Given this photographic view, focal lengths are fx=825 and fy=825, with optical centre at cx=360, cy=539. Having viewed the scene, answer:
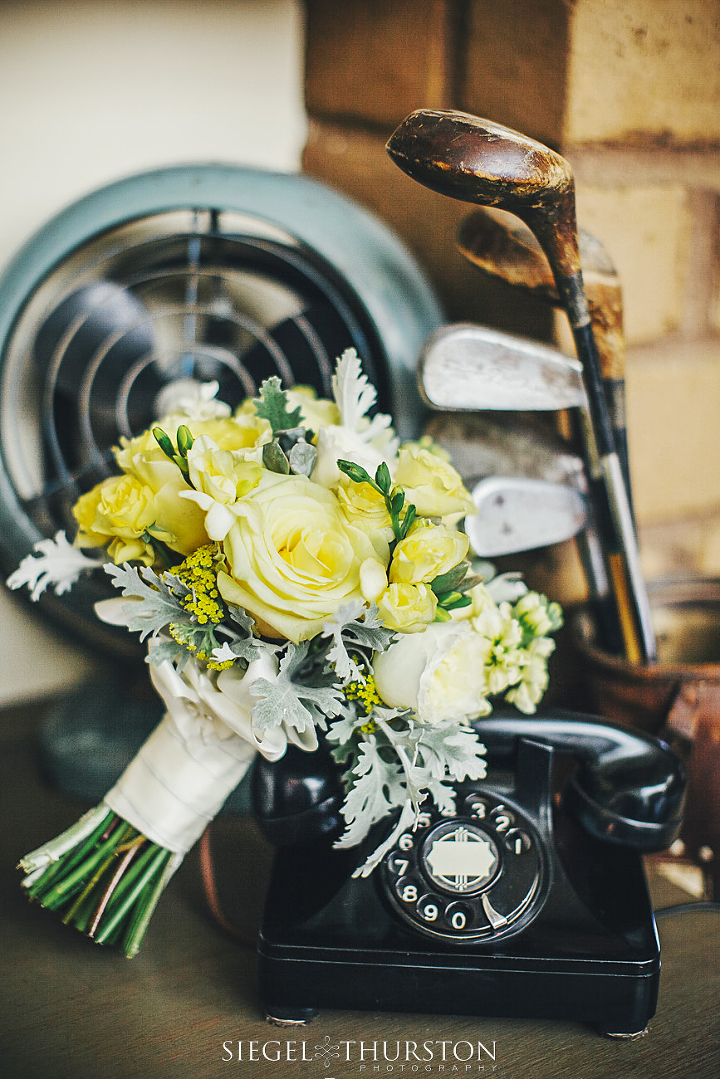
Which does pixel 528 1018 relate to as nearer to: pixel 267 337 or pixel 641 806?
pixel 641 806

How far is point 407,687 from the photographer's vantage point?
1.77 feet

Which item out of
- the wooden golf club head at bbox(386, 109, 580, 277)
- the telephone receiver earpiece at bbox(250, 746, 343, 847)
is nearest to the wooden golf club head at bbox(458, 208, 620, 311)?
the wooden golf club head at bbox(386, 109, 580, 277)

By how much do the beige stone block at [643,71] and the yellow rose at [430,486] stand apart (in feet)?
1.36

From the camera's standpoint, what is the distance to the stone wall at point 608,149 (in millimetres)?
786

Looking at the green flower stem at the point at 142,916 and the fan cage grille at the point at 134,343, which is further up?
the fan cage grille at the point at 134,343

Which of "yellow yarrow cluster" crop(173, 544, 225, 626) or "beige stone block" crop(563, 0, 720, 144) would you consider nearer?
"yellow yarrow cluster" crop(173, 544, 225, 626)

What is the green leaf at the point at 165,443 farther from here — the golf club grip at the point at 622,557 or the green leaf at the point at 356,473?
the golf club grip at the point at 622,557

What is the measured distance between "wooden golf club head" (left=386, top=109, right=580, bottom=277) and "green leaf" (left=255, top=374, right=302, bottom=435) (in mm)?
172

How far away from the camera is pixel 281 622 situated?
1.69ft

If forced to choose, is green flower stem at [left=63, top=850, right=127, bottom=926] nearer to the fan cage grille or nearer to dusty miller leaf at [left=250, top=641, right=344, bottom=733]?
dusty miller leaf at [left=250, top=641, right=344, bottom=733]

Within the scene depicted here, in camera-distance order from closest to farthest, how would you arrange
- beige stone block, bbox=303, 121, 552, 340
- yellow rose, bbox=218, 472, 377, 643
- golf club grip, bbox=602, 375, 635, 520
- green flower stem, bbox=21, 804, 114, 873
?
yellow rose, bbox=218, 472, 377, 643 → green flower stem, bbox=21, 804, 114, 873 → golf club grip, bbox=602, 375, 635, 520 → beige stone block, bbox=303, 121, 552, 340

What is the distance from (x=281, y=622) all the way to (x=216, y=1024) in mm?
308

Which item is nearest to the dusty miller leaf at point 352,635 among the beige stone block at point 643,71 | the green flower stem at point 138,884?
the green flower stem at point 138,884

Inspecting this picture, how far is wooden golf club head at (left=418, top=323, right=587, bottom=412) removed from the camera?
2.23ft
